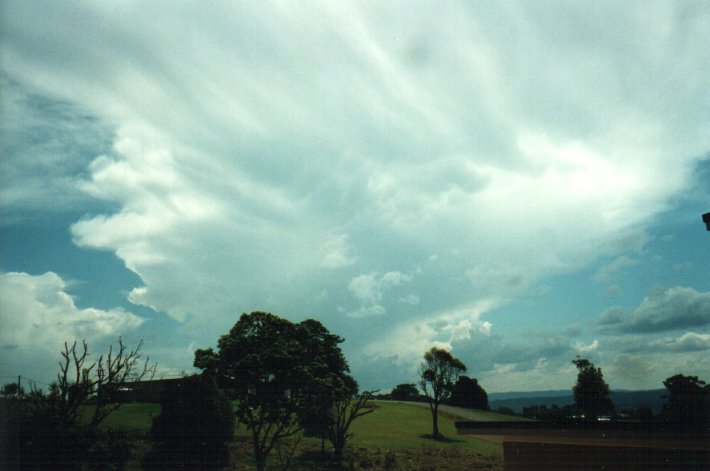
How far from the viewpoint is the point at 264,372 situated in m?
24.9

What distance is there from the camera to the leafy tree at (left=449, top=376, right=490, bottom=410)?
236ft

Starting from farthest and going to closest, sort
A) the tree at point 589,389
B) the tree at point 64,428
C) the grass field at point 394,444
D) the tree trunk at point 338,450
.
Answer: the tree at point 589,389
the grass field at point 394,444
the tree trunk at point 338,450
the tree at point 64,428

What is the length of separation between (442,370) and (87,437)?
35.7m

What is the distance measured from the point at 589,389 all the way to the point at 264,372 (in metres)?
42.6

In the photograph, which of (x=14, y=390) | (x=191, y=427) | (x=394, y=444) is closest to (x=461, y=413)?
(x=394, y=444)

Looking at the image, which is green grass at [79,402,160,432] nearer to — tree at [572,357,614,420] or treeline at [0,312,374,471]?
treeline at [0,312,374,471]

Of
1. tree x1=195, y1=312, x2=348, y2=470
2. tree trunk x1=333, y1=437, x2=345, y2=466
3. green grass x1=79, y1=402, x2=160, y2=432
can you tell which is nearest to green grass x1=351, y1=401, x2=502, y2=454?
tree trunk x1=333, y1=437, x2=345, y2=466

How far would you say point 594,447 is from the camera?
35.2ft

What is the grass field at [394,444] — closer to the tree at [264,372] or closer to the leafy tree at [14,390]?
the tree at [264,372]

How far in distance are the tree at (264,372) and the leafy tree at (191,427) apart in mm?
1038

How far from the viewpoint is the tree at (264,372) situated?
24.8 meters

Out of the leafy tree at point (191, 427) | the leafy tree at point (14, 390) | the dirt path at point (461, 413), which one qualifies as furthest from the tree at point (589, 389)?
the leafy tree at point (14, 390)

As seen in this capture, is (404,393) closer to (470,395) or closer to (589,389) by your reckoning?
(470,395)

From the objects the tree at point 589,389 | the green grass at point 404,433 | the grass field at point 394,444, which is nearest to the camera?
the grass field at point 394,444
